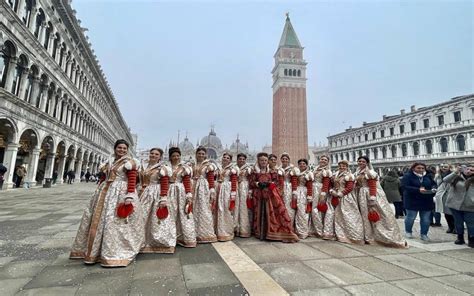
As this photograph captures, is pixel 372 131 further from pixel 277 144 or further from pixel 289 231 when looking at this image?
pixel 289 231

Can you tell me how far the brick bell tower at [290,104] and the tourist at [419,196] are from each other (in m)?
52.2

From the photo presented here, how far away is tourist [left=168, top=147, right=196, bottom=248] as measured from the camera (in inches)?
181

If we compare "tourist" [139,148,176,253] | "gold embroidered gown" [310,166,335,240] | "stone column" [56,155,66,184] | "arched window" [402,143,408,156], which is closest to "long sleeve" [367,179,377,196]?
"gold embroidered gown" [310,166,335,240]

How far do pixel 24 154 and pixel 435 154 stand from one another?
50.0 m

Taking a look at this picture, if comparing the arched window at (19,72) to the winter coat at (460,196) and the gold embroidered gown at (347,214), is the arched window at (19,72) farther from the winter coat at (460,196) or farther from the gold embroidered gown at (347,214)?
the winter coat at (460,196)

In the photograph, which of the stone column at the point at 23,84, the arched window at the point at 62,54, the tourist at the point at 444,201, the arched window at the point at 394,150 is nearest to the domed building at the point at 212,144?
the arched window at the point at 394,150

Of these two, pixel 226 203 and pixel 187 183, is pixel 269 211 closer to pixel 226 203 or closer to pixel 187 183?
pixel 226 203

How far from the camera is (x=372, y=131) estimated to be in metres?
49.4

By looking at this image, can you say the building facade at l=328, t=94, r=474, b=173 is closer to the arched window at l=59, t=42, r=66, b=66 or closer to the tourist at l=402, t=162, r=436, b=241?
the tourist at l=402, t=162, r=436, b=241

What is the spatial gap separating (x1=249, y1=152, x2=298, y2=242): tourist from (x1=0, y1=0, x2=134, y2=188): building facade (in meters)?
15.1

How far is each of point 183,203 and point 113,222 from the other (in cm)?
129

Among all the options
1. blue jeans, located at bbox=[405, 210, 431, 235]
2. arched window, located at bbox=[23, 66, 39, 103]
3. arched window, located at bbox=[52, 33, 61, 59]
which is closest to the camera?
blue jeans, located at bbox=[405, 210, 431, 235]

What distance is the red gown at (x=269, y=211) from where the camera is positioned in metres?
5.10

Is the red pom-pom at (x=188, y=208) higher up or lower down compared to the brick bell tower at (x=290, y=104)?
lower down
